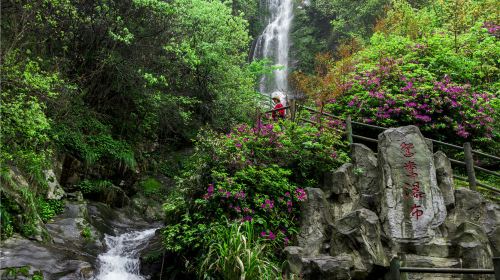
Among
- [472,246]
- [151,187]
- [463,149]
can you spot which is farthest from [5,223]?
[463,149]

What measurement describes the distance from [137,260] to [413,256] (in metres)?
5.06

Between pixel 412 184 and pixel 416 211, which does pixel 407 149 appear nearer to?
pixel 412 184

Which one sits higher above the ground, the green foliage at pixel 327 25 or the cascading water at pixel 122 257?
the green foliage at pixel 327 25

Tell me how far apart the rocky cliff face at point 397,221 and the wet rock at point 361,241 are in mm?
15

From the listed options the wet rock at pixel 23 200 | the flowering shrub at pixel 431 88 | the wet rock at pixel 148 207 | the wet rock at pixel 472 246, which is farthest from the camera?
the wet rock at pixel 148 207

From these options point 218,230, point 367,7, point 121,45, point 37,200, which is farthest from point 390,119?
point 367,7

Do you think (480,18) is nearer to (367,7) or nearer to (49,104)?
(367,7)

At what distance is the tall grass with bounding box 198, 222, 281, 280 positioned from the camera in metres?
5.48

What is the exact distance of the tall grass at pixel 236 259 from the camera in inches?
216

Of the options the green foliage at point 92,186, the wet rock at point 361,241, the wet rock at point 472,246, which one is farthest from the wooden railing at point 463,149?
the green foliage at point 92,186

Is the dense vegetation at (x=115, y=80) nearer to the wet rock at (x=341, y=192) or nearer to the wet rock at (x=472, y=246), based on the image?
the wet rock at (x=341, y=192)

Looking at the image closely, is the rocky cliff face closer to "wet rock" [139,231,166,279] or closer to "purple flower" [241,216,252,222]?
"purple flower" [241,216,252,222]

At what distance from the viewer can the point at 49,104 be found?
344 inches

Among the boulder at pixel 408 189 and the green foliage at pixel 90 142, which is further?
the green foliage at pixel 90 142
